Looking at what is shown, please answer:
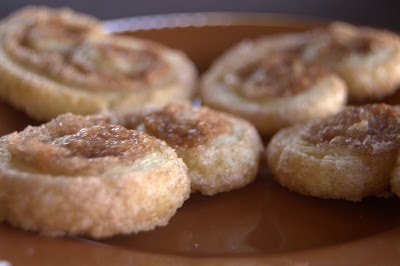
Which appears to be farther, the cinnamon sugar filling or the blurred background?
the blurred background

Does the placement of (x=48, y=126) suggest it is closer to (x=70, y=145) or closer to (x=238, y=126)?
(x=70, y=145)

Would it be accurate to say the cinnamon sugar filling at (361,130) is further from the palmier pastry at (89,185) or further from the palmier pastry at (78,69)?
the palmier pastry at (78,69)

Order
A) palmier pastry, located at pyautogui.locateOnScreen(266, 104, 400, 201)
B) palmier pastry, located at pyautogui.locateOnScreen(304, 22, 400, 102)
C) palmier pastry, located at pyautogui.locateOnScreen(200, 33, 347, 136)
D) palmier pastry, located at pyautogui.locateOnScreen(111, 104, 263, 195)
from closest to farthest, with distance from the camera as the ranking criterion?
palmier pastry, located at pyautogui.locateOnScreen(266, 104, 400, 201) → palmier pastry, located at pyautogui.locateOnScreen(111, 104, 263, 195) → palmier pastry, located at pyautogui.locateOnScreen(200, 33, 347, 136) → palmier pastry, located at pyautogui.locateOnScreen(304, 22, 400, 102)

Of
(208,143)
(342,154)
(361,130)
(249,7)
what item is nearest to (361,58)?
(361,130)

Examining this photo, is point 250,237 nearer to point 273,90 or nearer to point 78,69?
point 273,90

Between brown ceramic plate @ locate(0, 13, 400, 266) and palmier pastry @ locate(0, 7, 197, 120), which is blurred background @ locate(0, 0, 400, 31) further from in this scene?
brown ceramic plate @ locate(0, 13, 400, 266)

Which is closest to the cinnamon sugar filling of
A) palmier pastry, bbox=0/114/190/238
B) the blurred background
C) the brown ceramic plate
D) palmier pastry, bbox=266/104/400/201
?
palmier pastry, bbox=266/104/400/201

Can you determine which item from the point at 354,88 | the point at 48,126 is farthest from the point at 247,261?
the point at 354,88
